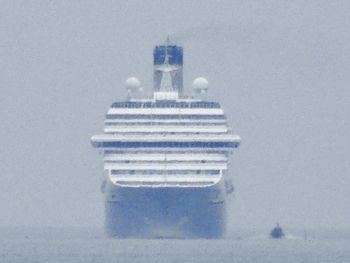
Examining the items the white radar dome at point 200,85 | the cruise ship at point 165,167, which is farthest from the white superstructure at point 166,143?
the white radar dome at point 200,85

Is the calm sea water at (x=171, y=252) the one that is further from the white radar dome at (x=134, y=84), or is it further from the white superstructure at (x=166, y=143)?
the white radar dome at (x=134, y=84)

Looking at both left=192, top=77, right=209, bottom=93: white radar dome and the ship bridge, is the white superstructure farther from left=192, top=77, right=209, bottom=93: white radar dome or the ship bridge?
left=192, top=77, right=209, bottom=93: white radar dome

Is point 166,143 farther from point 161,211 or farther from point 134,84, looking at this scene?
point 134,84

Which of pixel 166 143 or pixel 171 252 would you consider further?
pixel 166 143

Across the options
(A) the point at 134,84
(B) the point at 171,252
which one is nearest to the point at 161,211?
(B) the point at 171,252

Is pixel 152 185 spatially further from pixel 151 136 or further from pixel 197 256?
pixel 197 256

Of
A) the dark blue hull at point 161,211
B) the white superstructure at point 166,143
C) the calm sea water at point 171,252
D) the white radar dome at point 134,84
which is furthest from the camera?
the white radar dome at point 134,84

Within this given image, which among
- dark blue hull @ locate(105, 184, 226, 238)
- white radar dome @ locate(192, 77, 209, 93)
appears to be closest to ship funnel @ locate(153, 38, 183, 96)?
white radar dome @ locate(192, 77, 209, 93)
